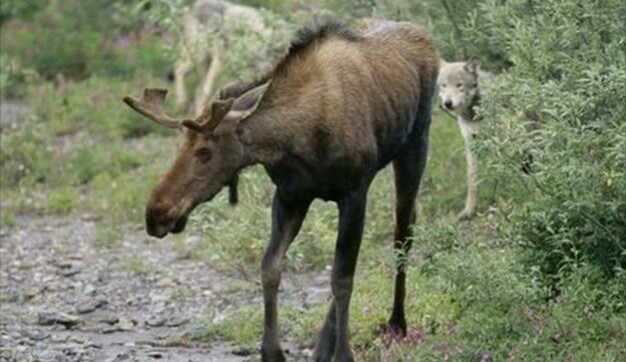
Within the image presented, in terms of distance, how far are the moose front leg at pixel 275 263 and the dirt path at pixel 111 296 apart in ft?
4.01

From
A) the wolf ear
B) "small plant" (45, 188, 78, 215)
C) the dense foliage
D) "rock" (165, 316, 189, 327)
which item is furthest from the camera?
"small plant" (45, 188, 78, 215)

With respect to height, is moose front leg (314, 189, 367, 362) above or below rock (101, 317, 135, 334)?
above

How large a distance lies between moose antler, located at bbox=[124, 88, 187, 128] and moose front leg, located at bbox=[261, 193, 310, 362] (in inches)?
38.2

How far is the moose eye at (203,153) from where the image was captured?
8078mm

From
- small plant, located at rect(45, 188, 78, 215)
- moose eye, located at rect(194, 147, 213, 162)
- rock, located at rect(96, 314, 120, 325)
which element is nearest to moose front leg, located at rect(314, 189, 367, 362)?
moose eye, located at rect(194, 147, 213, 162)

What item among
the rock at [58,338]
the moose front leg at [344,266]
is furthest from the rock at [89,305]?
the moose front leg at [344,266]

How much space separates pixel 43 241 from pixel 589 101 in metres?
7.75

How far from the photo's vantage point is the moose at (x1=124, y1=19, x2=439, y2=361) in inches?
318

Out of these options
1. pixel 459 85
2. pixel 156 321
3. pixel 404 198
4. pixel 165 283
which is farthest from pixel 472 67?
pixel 156 321

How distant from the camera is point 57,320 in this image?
1161cm

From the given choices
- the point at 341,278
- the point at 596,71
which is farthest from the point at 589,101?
the point at 341,278

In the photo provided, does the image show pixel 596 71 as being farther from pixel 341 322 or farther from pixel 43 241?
pixel 43 241

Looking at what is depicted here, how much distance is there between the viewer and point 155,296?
12.6 m

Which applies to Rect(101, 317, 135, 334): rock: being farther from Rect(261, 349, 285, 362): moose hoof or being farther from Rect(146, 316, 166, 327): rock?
Rect(261, 349, 285, 362): moose hoof
